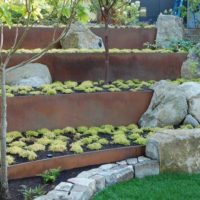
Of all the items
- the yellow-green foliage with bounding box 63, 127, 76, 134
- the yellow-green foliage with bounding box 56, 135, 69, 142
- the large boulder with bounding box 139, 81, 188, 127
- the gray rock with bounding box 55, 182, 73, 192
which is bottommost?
the gray rock with bounding box 55, 182, 73, 192

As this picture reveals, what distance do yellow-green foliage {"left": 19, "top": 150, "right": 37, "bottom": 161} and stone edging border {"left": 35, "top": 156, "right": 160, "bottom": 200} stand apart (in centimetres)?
50

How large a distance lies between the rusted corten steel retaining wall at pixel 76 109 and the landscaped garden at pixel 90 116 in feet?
0.04

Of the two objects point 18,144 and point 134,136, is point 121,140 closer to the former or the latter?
point 134,136

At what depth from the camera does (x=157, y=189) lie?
442 centimetres

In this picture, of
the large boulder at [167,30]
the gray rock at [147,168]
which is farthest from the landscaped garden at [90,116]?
the large boulder at [167,30]

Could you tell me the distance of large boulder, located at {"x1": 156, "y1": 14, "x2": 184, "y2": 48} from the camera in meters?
9.00

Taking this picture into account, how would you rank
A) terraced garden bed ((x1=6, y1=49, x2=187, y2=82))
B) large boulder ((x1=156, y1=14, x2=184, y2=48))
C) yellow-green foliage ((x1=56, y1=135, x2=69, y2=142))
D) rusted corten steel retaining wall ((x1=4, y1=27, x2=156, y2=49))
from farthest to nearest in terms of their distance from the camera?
large boulder ((x1=156, y1=14, x2=184, y2=48)) → rusted corten steel retaining wall ((x1=4, y1=27, x2=156, y2=49)) → terraced garden bed ((x1=6, y1=49, x2=187, y2=82)) → yellow-green foliage ((x1=56, y1=135, x2=69, y2=142))

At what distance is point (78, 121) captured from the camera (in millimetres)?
5746

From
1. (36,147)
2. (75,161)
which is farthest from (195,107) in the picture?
(36,147)

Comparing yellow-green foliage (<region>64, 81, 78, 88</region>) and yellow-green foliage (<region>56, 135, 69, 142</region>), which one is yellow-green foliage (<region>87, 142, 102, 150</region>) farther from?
yellow-green foliage (<region>64, 81, 78, 88</region>)

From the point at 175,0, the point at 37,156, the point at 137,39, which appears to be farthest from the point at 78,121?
the point at 175,0

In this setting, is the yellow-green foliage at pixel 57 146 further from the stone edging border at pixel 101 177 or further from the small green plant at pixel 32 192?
the small green plant at pixel 32 192

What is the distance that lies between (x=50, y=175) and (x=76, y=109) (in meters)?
1.56

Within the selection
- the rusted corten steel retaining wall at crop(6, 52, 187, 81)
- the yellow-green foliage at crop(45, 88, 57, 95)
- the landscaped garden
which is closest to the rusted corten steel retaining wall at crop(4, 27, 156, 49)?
the landscaped garden
